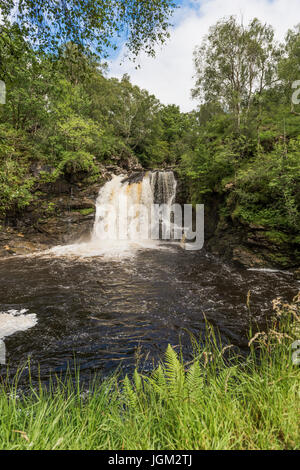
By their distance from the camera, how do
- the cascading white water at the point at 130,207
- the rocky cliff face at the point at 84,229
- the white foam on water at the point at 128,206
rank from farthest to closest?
1. the cascading white water at the point at 130,207
2. the white foam on water at the point at 128,206
3. the rocky cliff face at the point at 84,229

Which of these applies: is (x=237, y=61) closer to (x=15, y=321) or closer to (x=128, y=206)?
(x=128, y=206)

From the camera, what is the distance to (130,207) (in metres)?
17.8

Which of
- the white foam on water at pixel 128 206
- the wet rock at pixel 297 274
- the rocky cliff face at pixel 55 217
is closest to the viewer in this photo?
the wet rock at pixel 297 274

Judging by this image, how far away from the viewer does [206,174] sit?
45.8ft

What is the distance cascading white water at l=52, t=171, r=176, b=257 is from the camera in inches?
672

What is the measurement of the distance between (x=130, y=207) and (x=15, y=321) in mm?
12993

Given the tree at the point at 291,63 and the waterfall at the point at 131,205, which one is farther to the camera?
the waterfall at the point at 131,205

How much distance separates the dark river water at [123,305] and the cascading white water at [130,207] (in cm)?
557

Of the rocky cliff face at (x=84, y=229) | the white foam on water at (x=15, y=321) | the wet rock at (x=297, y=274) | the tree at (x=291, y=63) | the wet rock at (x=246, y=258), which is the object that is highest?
the tree at (x=291, y=63)

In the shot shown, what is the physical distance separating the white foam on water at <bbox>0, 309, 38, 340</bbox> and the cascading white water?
993 cm

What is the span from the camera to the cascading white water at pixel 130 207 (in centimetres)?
1708

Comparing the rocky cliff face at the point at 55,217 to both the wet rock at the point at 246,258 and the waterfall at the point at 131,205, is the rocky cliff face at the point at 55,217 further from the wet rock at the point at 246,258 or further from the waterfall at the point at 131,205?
the wet rock at the point at 246,258

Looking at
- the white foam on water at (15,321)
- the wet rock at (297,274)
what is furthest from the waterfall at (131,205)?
the white foam on water at (15,321)
